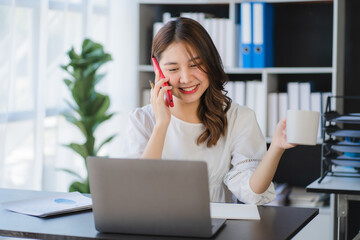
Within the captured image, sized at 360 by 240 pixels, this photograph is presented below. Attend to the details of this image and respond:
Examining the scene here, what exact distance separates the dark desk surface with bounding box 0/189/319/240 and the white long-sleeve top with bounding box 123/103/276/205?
374 millimetres

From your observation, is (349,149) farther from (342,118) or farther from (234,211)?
(234,211)

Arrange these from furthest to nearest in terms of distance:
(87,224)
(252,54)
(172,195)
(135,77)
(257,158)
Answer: (135,77), (252,54), (257,158), (87,224), (172,195)

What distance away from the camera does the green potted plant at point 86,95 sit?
2.89 m

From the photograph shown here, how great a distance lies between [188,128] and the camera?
6.73 feet

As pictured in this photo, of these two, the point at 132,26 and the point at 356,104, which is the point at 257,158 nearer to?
the point at 356,104

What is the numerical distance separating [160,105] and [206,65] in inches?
7.9

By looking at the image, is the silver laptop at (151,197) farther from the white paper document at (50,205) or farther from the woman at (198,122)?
the woman at (198,122)

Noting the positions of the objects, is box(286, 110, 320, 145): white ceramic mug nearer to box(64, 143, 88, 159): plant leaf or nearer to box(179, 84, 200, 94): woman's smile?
box(179, 84, 200, 94): woman's smile

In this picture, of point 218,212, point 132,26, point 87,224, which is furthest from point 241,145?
point 132,26

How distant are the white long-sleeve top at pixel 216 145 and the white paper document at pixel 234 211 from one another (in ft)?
0.88

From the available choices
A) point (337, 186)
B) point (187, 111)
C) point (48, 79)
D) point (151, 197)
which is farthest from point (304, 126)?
point (48, 79)

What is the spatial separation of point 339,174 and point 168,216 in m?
1.40

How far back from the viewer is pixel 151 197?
133 cm

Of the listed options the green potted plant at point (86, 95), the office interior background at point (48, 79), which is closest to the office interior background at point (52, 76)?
the office interior background at point (48, 79)
